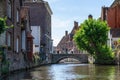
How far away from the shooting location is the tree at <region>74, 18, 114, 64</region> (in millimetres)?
89812

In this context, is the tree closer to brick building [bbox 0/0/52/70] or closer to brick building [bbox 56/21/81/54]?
brick building [bbox 0/0/52/70]

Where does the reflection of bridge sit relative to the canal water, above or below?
above

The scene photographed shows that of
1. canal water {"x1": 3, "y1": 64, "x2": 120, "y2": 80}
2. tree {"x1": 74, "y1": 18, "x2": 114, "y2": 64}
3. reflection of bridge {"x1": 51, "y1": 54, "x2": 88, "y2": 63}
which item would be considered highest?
tree {"x1": 74, "y1": 18, "x2": 114, "y2": 64}

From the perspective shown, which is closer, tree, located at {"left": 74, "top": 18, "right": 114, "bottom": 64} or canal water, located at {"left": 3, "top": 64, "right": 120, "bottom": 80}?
canal water, located at {"left": 3, "top": 64, "right": 120, "bottom": 80}

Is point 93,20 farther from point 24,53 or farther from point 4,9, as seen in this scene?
point 4,9

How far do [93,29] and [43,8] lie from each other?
2350cm

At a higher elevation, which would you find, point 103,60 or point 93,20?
point 93,20

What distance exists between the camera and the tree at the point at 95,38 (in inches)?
3536

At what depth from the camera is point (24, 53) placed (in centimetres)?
5544

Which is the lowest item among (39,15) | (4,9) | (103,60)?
(103,60)

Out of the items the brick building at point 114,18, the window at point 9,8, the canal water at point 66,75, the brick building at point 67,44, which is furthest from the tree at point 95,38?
the brick building at point 67,44

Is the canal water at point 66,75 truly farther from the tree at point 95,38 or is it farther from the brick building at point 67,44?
the brick building at point 67,44

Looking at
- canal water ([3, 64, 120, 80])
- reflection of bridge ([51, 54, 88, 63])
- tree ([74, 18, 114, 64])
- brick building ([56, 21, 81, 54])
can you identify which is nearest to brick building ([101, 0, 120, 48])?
reflection of bridge ([51, 54, 88, 63])

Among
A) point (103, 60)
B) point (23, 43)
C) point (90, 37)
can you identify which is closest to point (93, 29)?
point (90, 37)
